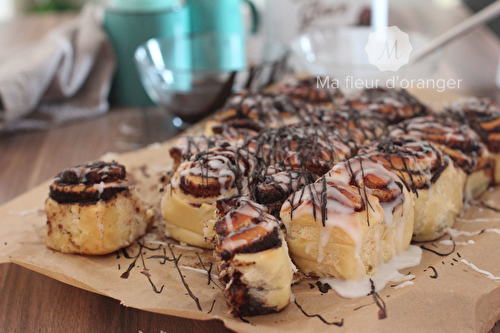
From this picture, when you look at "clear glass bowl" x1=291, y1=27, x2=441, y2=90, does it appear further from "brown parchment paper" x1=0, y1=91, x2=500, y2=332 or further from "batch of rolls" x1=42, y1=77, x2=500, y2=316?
"brown parchment paper" x1=0, y1=91, x2=500, y2=332

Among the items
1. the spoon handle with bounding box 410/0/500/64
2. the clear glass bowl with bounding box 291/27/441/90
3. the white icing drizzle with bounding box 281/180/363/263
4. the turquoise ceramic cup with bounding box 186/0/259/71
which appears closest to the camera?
the white icing drizzle with bounding box 281/180/363/263

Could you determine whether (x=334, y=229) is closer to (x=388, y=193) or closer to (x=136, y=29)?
(x=388, y=193)

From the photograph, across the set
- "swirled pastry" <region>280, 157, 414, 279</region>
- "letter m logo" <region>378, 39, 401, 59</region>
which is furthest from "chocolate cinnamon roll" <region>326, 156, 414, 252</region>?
"letter m logo" <region>378, 39, 401, 59</region>

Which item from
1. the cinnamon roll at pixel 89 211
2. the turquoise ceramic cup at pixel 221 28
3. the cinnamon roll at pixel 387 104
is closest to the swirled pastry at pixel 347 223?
the cinnamon roll at pixel 89 211

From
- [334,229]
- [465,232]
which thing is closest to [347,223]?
[334,229]

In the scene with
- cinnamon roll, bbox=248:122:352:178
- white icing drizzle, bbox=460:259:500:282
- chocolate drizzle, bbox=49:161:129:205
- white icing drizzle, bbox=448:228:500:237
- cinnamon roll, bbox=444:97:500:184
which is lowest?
white icing drizzle, bbox=448:228:500:237

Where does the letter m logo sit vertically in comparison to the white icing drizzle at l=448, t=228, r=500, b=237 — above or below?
above

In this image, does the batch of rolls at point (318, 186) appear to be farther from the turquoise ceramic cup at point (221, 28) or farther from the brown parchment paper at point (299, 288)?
the turquoise ceramic cup at point (221, 28)
